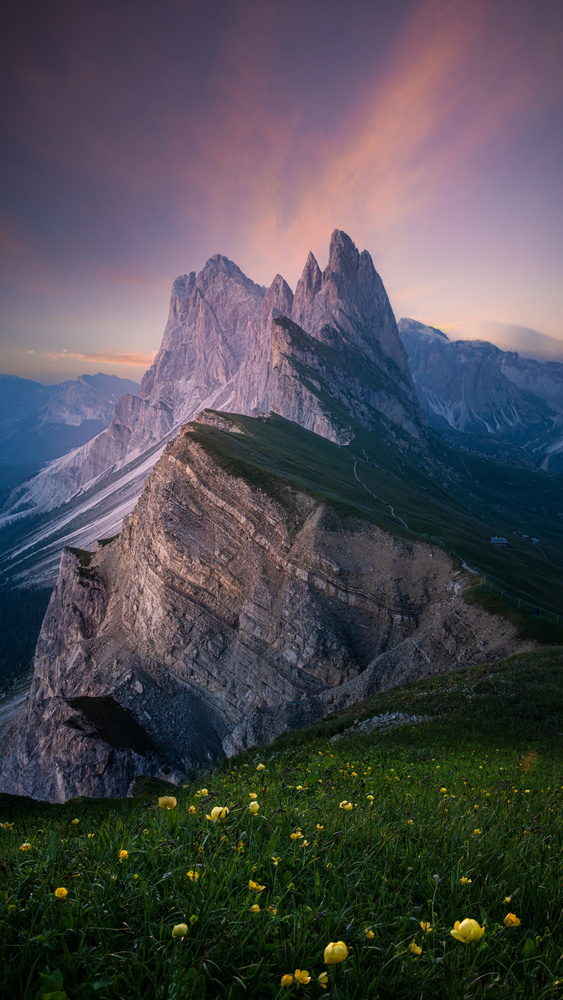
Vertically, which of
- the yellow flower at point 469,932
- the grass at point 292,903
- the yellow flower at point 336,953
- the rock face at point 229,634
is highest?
the yellow flower at point 469,932

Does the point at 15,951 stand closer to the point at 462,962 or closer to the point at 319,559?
the point at 462,962

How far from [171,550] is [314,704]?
28.9m

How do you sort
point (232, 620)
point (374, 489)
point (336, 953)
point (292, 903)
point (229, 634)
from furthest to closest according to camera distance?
point (374, 489) < point (232, 620) < point (229, 634) < point (292, 903) < point (336, 953)

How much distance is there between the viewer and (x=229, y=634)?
54594 mm

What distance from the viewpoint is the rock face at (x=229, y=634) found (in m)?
43.8

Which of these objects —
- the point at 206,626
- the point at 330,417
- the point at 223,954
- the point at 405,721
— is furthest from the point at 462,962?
the point at 330,417

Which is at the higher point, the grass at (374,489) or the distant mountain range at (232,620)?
the grass at (374,489)

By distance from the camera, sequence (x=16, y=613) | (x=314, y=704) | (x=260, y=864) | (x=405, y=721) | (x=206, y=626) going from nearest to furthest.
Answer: (x=260, y=864)
(x=405, y=721)
(x=314, y=704)
(x=206, y=626)
(x=16, y=613)

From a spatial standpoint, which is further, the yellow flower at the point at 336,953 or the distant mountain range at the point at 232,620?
the distant mountain range at the point at 232,620

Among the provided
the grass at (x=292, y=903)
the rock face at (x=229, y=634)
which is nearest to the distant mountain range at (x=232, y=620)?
the rock face at (x=229, y=634)

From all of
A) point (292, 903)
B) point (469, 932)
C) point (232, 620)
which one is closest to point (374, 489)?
point (232, 620)

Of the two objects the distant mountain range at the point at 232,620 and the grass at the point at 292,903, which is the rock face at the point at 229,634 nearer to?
the distant mountain range at the point at 232,620

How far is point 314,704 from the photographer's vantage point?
4334 centimetres

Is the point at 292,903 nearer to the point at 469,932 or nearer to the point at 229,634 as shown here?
the point at 469,932
